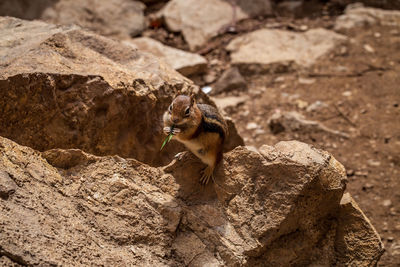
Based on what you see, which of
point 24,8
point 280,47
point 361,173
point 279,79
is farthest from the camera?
point 280,47

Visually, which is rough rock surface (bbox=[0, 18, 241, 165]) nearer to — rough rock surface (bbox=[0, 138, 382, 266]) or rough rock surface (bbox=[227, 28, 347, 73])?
rough rock surface (bbox=[0, 138, 382, 266])

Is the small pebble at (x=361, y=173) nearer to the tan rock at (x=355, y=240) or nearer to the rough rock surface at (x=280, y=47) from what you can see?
the tan rock at (x=355, y=240)

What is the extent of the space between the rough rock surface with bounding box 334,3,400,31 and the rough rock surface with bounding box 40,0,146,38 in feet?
10.6

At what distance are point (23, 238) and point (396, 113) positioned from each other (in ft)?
15.5

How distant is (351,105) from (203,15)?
2.90 metres

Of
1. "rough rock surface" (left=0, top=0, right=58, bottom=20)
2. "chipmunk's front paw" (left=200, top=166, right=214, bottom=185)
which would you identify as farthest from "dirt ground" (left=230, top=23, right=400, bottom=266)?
"rough rock surface" (left=0, top=0, right=58, bottom=20)

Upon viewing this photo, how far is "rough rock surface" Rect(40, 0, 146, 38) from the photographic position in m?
6.74

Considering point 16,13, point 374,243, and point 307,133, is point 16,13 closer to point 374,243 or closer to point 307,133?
point 307,133

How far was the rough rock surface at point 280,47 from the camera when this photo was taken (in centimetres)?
643

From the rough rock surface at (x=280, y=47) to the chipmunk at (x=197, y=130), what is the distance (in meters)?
3.39

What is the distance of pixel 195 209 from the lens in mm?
2871

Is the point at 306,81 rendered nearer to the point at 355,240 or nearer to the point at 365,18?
the point at 365,18

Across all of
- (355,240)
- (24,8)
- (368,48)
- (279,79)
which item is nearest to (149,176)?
(355,240)

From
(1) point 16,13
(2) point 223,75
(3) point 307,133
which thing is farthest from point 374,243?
(1) point 16,13
